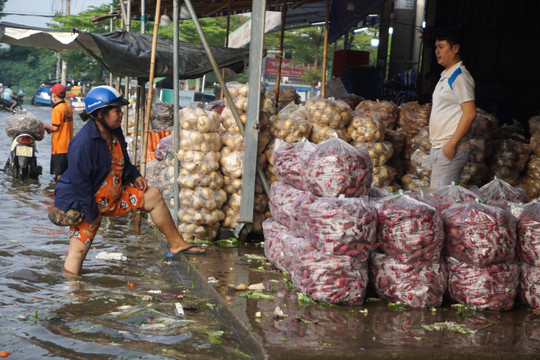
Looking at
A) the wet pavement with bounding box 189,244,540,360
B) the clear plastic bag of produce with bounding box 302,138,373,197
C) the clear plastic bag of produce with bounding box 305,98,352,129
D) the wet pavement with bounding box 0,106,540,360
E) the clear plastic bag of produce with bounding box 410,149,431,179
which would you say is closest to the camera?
the wet pavement with bounding box 189,244,540,360

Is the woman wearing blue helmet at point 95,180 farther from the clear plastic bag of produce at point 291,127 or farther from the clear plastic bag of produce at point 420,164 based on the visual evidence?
the clear plastic bag of produce at point 420,164

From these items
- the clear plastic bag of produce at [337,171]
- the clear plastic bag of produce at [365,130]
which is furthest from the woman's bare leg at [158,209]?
the clear plastic bag of produce at [365,130]

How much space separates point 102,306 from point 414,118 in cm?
493

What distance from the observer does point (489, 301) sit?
4793mm

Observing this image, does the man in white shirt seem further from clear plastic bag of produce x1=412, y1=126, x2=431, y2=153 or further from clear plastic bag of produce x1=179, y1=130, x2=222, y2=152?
clear plastic bag of produce x1=179, y1=130, x2=222, y2=152

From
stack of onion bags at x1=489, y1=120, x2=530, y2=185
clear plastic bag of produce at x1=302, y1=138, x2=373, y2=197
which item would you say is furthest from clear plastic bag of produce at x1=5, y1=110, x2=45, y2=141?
clear plastic bag of produce at x1=302, y1=138, x2=373, y2=197

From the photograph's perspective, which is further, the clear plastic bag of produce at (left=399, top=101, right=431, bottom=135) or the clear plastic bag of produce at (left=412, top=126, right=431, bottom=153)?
the clear plastic bag of produce at (left=399, top=101, right=431, bottom=135)

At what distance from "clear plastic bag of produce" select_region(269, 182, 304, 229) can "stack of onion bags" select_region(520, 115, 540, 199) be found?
3.62 meters

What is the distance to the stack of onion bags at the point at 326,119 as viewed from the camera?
7246mm

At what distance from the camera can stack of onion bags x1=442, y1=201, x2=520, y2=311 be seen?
15.3ft

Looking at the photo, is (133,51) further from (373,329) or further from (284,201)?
(373,329)

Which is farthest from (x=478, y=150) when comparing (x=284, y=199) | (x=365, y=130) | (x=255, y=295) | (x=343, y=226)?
(x=255, y=295)

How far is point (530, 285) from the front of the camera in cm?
487

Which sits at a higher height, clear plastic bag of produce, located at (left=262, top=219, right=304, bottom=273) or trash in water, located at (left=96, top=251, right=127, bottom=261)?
clear plastic bag of produce, located at (left=262, top=219, right=304, bottom=273)
